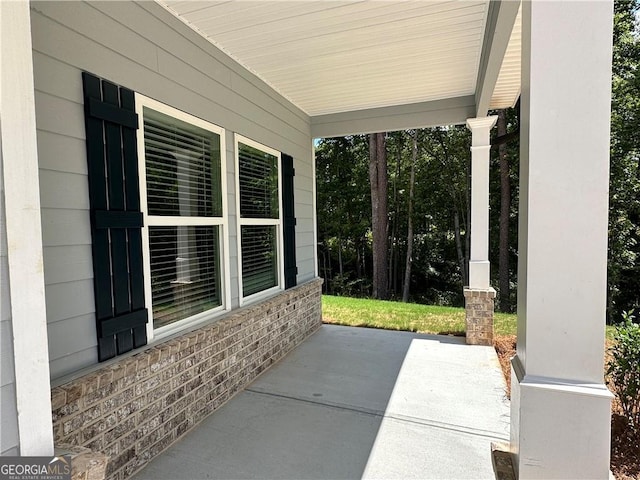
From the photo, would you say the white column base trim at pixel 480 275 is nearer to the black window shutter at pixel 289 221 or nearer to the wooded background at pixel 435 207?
the black window shutter at pixel 289 221

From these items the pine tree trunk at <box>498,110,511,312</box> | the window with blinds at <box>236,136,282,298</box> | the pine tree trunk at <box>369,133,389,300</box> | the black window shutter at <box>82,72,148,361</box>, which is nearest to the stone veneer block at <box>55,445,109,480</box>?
the black window shutter at <box>82,72,148,361</box>

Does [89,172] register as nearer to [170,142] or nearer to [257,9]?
[170,142]

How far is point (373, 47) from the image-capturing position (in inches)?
125

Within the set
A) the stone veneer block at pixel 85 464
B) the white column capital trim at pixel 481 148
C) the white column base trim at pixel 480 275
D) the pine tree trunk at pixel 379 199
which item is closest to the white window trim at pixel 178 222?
the stone veneer block at pixel 85 464

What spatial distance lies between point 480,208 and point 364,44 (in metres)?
2.77

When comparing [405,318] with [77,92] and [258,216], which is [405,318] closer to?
[258,216]

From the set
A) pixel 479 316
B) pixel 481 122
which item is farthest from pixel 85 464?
pixel 481 122

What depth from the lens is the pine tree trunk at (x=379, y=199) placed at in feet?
40.4

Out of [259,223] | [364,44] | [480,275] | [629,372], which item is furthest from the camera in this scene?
[480,275]

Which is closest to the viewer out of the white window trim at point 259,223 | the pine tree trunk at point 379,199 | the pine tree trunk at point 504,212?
the white window trim at point 259,223

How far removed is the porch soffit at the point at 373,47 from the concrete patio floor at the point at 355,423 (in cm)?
286

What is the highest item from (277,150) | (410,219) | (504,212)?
(277,150)

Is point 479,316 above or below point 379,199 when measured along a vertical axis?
below

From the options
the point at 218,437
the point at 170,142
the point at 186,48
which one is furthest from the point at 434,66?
the point at 218,437
